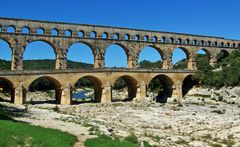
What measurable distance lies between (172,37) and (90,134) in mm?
55278

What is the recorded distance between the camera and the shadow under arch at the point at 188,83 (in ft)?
246

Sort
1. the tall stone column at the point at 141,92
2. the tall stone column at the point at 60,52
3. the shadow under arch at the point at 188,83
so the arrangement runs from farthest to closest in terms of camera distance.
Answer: the shadow under arch at the point at 188,83, the tall stone column at the point at 141,92, the tall stone column at the point at 60,52

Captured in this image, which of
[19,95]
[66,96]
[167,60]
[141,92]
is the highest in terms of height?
[167,60]

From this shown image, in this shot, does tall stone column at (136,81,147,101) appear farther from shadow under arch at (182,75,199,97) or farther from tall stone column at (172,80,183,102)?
shadow under arch at (182,75,199,97)

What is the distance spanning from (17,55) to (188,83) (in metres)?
37.3

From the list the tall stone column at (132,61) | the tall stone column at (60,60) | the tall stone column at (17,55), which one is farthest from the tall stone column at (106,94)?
the tall stone column at (17,55)

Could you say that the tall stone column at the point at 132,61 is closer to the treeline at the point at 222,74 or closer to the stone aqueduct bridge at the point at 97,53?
the stone aqueduct bridge at the point at 97,53

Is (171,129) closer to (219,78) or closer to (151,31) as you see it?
(219,78)

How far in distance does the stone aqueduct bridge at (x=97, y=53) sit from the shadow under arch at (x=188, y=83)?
1.23 metres

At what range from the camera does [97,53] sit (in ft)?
216

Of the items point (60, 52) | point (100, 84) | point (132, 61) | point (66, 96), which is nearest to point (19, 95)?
point (66, 96)

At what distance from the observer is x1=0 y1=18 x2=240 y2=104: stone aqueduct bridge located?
5719 centimetres

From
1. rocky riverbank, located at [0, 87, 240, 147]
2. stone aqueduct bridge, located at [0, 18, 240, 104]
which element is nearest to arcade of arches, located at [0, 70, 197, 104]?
stone aqueduct bridge, located at [0, 18, 240, 104]

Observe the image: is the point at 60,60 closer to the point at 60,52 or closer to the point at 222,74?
the point at 60,52
